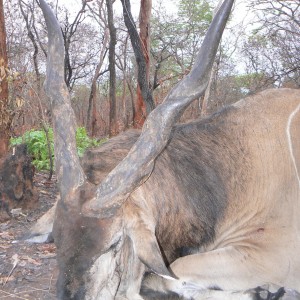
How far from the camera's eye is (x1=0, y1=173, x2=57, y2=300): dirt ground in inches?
133

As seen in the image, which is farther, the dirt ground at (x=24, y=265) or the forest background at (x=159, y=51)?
the forest background at (x=159, y=51)

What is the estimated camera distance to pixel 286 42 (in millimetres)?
13094

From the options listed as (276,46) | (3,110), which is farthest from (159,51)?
(3,110)

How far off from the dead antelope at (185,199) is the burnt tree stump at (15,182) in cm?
198

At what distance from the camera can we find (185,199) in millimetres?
3023

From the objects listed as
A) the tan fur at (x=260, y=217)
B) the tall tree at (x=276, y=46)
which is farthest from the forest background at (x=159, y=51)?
the tan fur at (x=260, y=217)

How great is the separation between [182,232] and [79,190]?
31.3 inches

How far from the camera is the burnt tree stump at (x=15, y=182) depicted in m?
4.77

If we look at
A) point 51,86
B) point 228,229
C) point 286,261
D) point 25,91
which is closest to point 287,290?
point 286,261

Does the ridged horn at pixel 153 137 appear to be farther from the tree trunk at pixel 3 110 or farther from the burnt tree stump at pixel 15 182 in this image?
the tree trunk at pixel 3 110

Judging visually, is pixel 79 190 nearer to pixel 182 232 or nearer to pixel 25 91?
pixel 182 232

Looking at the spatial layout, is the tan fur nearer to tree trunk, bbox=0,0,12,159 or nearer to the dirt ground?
the dirt ground

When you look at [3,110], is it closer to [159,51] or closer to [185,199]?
[185,199]

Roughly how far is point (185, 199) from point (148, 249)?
654mm
